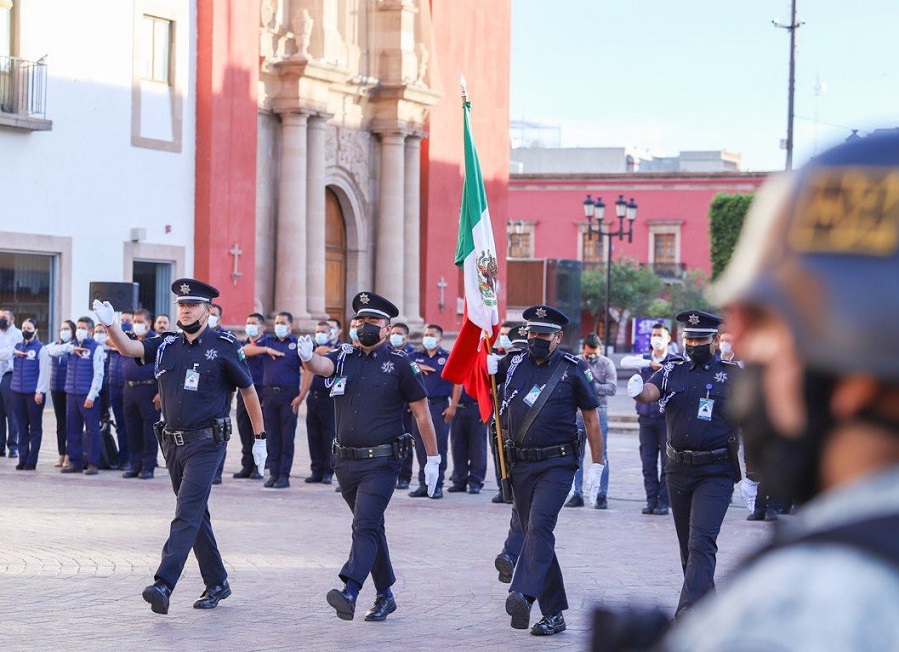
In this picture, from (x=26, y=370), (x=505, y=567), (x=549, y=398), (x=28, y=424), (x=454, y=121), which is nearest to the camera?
(x=549, y=398)

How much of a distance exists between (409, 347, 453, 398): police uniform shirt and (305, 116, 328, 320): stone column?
12226mm

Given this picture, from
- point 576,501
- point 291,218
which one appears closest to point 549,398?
point 576,501

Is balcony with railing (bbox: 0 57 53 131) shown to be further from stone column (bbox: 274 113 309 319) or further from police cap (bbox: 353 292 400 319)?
police cap (bbox: 353 292 400 319)

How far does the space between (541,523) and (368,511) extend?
42.3 inches

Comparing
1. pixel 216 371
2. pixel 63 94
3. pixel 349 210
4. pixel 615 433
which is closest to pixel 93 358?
pixel 63 94

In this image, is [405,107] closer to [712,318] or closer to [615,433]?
[615,433]

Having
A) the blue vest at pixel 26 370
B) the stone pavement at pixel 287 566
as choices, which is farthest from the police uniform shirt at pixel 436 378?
the blue vest at pixel 26 370

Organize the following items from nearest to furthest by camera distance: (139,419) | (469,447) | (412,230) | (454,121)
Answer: (469,447) < (139,419) < (412,230) < (454,121)

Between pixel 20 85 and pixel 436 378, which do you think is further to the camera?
pixel 20 85

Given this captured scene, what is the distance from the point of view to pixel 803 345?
4.90 ft

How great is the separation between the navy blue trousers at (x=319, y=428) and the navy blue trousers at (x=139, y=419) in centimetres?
191

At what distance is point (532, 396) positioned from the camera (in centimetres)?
995

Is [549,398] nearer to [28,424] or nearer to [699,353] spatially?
[699,353]

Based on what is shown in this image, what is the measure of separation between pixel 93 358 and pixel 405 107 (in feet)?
51.3
